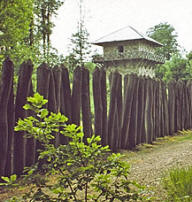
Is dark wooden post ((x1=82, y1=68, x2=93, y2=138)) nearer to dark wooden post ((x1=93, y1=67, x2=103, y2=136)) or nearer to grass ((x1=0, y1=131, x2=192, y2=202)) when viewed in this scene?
dark wooden post ((x1=93, y1=67, x2=103, y2=136))

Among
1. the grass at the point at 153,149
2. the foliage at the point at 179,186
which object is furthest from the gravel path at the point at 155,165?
the foliage at the point at 179,186

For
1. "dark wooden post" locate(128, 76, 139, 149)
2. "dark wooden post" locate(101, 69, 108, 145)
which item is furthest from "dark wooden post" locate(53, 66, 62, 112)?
"dark wooden post" locate(128, 76, 139, 149)

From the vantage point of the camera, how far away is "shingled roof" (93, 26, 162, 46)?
39.5m

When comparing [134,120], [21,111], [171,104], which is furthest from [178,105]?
[21,111]

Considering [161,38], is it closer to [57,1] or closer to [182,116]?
[57,1]

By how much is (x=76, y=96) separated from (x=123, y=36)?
120 feet

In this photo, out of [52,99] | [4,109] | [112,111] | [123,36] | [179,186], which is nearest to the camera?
[179,186]

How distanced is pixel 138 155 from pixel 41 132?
4156 mm

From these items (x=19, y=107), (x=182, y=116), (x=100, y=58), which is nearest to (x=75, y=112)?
(x=19, y=107)

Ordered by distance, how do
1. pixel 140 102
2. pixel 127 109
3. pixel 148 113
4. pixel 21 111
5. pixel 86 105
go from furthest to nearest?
pixel 148 113 → pixel 140 102 → pixel 127 109 → pixel 86 105 → pixel 21 111

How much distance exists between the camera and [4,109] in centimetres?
420

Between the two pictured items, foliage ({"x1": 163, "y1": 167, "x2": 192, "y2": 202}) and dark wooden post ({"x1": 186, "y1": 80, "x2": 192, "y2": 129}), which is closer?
foliage ({"x1": 163, "y1": 167, "x2": 192, "y2": 202})

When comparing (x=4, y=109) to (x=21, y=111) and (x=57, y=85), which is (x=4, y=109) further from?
(x=57, y=85)

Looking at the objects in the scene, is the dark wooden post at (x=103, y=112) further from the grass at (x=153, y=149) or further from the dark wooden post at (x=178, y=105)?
the dark wooden post at (x=178, y=105)
